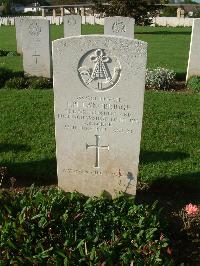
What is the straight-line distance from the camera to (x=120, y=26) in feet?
36.1

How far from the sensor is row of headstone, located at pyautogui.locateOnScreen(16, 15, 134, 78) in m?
10.7

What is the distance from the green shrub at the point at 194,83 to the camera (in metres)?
10.1

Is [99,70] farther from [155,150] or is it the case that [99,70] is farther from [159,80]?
[159,80]

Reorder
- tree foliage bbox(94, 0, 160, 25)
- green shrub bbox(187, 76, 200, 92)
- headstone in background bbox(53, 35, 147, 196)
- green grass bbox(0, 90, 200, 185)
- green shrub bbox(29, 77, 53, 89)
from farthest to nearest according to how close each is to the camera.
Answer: tree foliage bbox(94, 0, 160, 25), green shrub bbox(29, 77, 53, 89), green shrub bbox(187, 76, 200, 92), green grass bbox(0, 90, 200, 185), headstone in background bbox(53, 35, 147, 196)

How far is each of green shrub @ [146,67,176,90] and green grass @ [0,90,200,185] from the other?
1279 mm

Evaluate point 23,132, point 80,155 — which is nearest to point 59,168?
point 80,155

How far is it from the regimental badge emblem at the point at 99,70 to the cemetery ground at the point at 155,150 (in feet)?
5.34

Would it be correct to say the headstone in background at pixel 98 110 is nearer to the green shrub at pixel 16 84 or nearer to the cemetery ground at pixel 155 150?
the cemetery ground at pixel 155 150

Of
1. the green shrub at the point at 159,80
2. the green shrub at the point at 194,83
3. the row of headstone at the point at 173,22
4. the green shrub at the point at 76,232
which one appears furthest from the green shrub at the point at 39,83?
the row of headstone at the point at 173,22

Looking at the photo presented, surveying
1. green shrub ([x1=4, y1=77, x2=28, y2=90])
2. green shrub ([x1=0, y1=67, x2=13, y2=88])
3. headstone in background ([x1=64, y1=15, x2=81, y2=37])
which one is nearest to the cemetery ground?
green shrub ([x1=4, y1=77, x2=28, y2=90])

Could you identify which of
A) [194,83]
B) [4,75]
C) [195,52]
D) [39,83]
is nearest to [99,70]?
[39,83]

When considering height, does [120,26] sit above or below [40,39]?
above

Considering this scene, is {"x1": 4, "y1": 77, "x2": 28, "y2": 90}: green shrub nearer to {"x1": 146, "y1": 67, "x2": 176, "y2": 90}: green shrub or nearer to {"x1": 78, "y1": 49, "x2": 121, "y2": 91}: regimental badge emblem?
{"x1": 146, "y1": 67, "x2": 176, "y2": 90}: green shrub

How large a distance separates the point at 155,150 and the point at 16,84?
5.37 m
